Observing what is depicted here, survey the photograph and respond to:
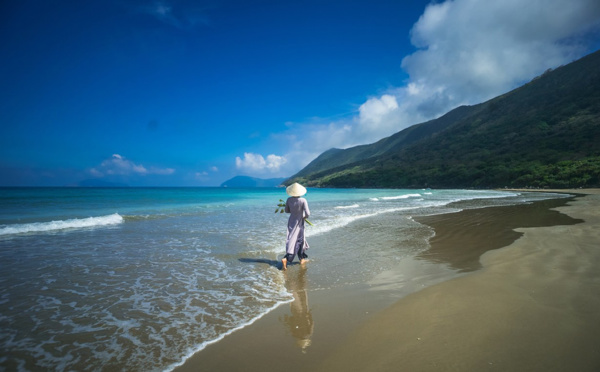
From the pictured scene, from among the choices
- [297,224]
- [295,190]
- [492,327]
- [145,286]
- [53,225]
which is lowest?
[492,327]

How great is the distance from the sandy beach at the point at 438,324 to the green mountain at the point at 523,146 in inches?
2425

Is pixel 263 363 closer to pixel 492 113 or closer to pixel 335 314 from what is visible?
pixel 335 314

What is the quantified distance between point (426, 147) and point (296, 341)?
138350 millimetres

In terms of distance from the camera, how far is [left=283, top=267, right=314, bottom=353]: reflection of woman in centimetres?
376

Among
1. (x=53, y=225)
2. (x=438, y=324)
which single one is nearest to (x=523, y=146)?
(x=438, y=324)

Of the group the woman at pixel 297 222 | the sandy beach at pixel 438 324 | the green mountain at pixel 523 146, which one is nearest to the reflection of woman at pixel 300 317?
the sandy beach at pixel 438 324

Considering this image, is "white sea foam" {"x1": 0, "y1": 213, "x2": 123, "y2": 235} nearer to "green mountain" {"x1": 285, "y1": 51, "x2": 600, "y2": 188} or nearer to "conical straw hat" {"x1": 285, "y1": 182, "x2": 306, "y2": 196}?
"conical straw hat" {"x1": 285, "y1": 182, "x2": 306, "y2": 196}

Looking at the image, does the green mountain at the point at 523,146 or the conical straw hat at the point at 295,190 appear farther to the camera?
the green mountain at the point at 523,146

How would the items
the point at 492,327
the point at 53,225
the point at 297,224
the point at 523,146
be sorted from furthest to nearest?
the point at 523,146, the point at 53,225, the point at 297,224, the point at 492,327

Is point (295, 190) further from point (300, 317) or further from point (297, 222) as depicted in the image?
point (300, 317)

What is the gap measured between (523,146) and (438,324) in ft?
337

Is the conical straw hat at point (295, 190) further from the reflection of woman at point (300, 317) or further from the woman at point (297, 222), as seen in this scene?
the reflection of woman at point (300, 317)

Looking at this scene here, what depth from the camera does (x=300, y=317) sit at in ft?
14.6

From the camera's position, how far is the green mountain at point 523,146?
2349 inches
